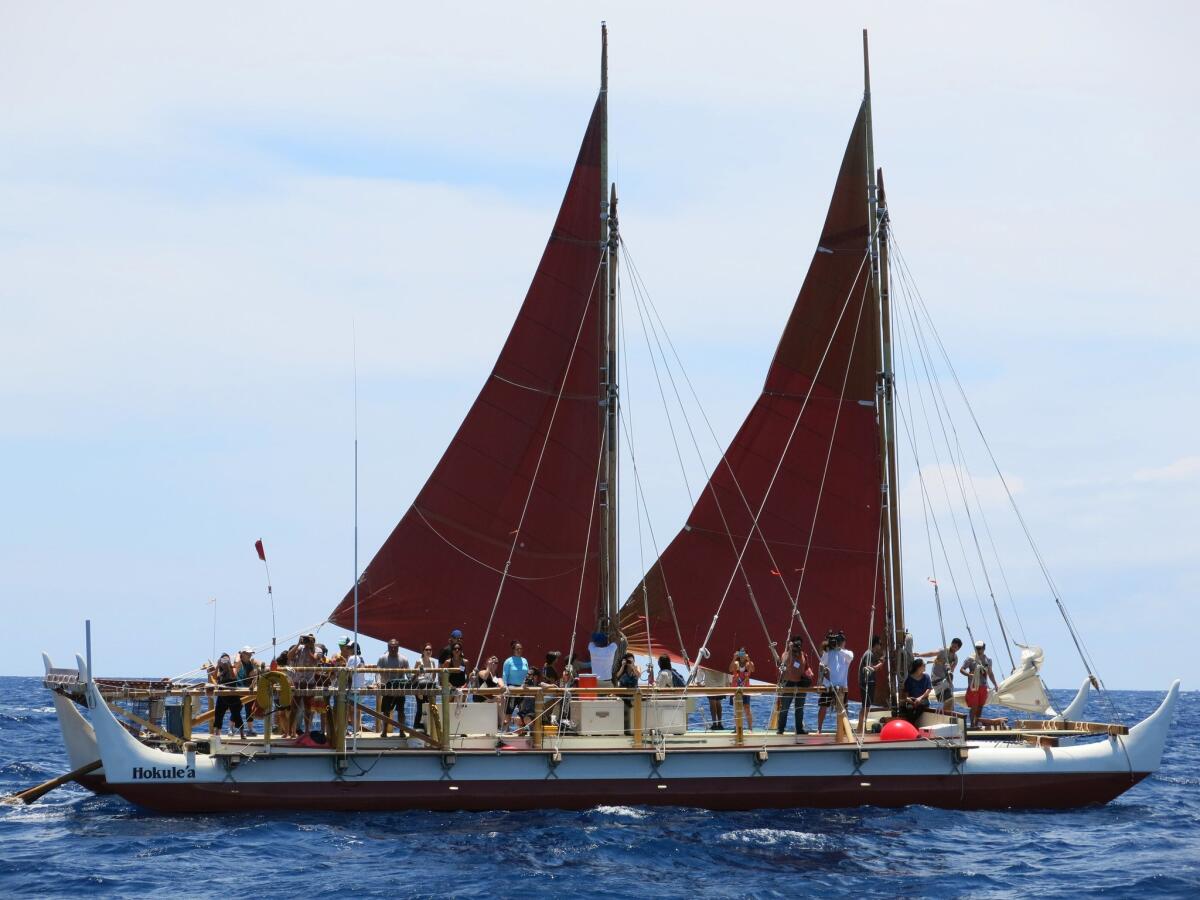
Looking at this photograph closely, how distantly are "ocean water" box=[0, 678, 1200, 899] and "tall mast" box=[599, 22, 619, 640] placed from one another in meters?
5.05

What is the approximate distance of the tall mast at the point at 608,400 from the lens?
27.5 metres

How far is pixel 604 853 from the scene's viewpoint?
20.7 metres

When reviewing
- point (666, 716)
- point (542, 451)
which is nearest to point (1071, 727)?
point (666, 716)

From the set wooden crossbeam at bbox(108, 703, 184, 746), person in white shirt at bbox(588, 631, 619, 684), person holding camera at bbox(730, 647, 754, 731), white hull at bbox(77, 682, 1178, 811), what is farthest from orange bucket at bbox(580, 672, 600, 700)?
wooden crossbeam at bbox(108, 703, 184, 746)

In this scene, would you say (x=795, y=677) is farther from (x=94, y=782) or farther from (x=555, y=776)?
(x=94, y=782)

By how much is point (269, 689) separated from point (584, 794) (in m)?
5.09

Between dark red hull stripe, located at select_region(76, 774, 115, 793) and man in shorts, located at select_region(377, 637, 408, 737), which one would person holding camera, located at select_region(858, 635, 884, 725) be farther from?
dark red hull stripe, located at select_region(76, 774, 115, 793)

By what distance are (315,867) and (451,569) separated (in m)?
8.80

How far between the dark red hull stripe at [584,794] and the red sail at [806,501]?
4.62 m

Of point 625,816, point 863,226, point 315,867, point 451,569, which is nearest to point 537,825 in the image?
A: point 625,816

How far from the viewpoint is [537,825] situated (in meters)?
22.4

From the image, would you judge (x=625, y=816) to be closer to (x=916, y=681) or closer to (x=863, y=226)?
(x=916, y=681)

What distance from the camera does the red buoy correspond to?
964 inches

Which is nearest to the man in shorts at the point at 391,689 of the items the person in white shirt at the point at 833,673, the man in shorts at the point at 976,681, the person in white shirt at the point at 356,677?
the person in white shirt at the point at 356,677
